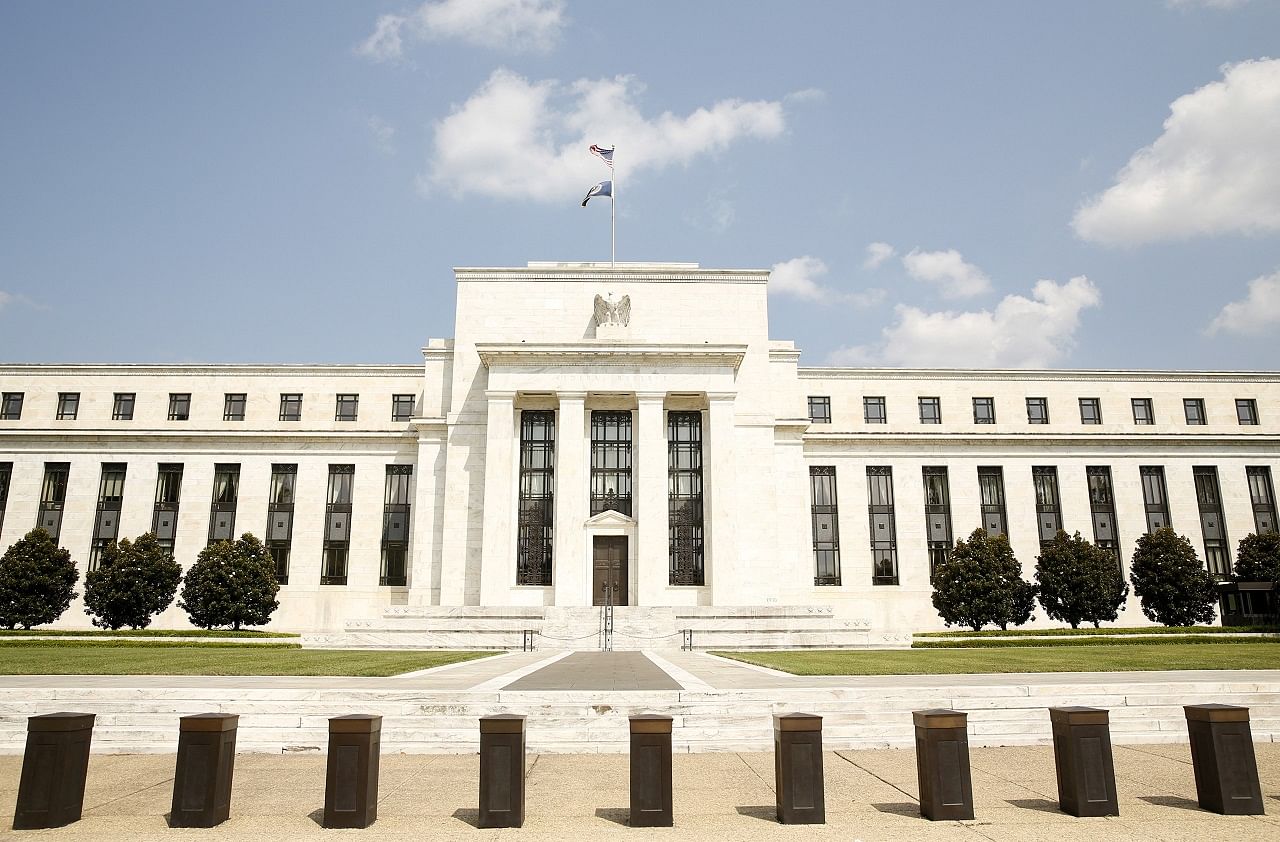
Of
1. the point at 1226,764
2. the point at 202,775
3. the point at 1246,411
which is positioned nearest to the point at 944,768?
the point at 1226,764

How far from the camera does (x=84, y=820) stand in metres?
9.05

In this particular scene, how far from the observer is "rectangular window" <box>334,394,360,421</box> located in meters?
58.4

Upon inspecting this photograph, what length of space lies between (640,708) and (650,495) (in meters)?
34.9

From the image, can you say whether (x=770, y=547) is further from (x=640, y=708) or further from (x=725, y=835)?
(x=725, y=835)

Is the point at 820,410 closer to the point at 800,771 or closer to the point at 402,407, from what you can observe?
the point at 402,407

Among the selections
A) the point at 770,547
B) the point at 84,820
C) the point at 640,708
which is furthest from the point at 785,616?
the point at 84,820

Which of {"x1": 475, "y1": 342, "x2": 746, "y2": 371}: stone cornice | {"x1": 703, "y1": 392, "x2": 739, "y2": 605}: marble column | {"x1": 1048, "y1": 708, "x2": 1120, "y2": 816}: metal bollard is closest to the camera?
{"x1": 1048, "y1": 708, "x2": 1120, "y2": 816}: metal bollard

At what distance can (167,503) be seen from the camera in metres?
55.6

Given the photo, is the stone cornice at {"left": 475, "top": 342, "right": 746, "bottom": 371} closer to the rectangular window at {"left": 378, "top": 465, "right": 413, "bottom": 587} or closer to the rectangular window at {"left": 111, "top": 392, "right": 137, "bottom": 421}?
the rectangular window at {"left": 378, "top": 465, "right": 413, "bottom": 587}

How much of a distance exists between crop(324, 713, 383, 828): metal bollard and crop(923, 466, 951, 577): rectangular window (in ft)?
171

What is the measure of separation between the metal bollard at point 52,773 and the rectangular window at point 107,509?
173 ft

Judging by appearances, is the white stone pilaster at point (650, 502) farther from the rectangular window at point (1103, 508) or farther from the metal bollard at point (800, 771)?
the metal bollard at point (800, 771)

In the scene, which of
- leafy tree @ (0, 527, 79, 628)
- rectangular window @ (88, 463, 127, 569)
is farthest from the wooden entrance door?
rectangular window @ (88, 463, 127, 569)

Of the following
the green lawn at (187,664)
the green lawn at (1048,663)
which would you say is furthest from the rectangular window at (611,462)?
the green lawn at (1048,663)
